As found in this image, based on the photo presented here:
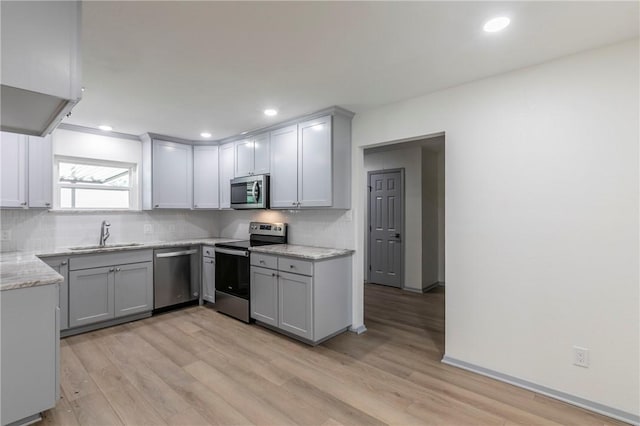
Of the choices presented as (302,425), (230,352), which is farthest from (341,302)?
(302,425)

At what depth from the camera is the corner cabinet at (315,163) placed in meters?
3.35

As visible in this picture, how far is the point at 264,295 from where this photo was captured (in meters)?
3.57

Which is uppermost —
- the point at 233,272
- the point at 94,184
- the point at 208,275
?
the point at 94,184

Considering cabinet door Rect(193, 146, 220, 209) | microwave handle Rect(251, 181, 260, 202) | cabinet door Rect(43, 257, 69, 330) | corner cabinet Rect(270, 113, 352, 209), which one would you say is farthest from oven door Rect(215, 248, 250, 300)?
cabinet door Rect(43, 257, 69, 330)

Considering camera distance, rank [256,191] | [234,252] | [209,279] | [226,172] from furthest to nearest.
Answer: [226,172] < [209,279] < [256,191] < [234,252]

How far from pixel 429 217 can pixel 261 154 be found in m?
3.36

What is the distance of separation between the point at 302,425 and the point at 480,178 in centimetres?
228

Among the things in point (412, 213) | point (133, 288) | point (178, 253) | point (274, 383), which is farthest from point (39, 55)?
point (412, 213)

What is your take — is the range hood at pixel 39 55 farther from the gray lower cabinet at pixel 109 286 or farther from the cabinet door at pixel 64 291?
the gray lower cabinet at pixel 109 286

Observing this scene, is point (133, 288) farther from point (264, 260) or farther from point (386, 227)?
point (386, 227)

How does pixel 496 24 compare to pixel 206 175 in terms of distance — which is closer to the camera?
pixel 496 24

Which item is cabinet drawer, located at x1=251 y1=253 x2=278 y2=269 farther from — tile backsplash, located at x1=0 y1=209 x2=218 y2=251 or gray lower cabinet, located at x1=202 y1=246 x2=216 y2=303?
tile backsplash, located at x1=0 y1=209 x2=218 y2=251

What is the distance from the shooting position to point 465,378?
2527mm

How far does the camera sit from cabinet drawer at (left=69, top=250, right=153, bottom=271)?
3.46 metres
